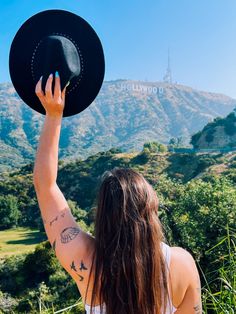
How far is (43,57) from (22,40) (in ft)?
0.38

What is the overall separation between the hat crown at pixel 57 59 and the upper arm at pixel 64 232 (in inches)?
13.5

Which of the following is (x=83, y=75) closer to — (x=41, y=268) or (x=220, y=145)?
(x=41, y=268)

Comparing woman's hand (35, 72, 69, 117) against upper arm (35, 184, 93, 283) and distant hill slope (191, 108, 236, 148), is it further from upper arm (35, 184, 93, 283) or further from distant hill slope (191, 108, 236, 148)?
distant hill slope (191, 108, 236, 148)

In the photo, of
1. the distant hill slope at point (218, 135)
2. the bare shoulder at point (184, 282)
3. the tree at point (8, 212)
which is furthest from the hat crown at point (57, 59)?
the distant hill slope at point (218, 135)

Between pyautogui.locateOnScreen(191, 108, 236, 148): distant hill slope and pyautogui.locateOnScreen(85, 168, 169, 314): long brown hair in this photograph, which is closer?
pyautogui.locateOnScreen(85, 168, 169, 314): long brown hair

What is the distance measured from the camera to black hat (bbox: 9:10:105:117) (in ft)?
4.23

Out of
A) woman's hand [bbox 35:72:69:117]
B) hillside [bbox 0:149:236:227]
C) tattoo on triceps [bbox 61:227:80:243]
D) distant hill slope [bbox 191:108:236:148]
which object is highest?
distant hill slope [bbox 191:108:236:148]

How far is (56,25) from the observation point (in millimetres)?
1309

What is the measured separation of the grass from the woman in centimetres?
2882

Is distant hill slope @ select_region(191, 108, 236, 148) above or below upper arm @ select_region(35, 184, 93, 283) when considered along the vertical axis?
above

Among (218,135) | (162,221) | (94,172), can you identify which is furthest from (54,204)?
(218,135)

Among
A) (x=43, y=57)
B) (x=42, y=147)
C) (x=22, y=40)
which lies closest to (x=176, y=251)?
(x=42, y=147)

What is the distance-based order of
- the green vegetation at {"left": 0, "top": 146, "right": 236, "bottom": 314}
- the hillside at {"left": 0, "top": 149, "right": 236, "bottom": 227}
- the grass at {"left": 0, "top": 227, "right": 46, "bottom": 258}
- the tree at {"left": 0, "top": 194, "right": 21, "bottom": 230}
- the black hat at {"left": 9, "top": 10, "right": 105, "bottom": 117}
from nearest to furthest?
the black hat at {"left": 9, "top": 10, "right": 105, "bottom": 117} < the green vegetation at {"left": 0, "top": 146, "right": 236, "bottom": 314} < the grass at {"left": 0, "top": 227, "right": 46, "bottom": 258} < the hillside at {"left": 0, "top": 149, "right": 236, "bottom": 227} < the tree at {"left": 0, "top": 194, "right": 21, "bottom": 230}

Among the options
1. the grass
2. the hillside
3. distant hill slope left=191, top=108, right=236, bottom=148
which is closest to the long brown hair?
the grass
